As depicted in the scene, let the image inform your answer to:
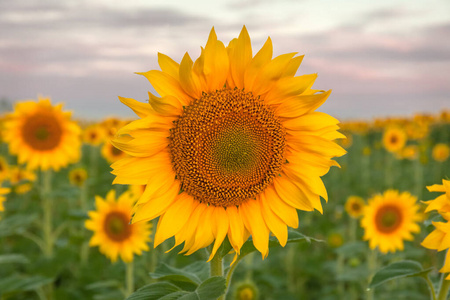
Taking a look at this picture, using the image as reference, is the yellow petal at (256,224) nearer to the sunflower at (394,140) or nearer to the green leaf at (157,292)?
the green leaf at (157,292)

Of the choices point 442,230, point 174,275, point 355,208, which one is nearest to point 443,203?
point 442,230

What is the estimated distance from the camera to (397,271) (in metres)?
1.96

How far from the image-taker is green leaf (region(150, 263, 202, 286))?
1.75 metres

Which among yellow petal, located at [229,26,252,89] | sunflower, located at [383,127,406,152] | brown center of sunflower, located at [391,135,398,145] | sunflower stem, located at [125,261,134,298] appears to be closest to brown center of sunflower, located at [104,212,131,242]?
sunflower stem, located at [125,261,134,298]

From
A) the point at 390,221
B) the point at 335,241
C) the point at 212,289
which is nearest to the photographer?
the point at 212,289

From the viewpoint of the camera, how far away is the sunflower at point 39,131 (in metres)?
5.38

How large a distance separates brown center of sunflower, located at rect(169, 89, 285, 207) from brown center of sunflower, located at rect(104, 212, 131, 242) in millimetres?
2378

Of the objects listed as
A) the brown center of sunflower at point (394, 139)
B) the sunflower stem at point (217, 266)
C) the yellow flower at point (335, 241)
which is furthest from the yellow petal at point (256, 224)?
the brown center of sunflower at point (394, 139)

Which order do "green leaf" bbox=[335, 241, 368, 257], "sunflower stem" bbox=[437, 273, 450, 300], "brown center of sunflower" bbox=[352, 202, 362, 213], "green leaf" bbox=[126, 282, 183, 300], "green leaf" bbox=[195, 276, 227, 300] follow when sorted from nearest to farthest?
1. "green leaf" bbox=[195, 276, 227, 300]
2. "green leaf" bbox=[126, 282, 183, 300]
3. "sunflower stem" bbox=[437, 273, 450, 300]
4. "green leaf" bbox=[335, 241, 368, 257]
5. "brown center of sunflower" bbox=[352, 202, 362, 213]

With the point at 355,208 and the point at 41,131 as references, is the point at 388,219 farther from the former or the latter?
the point at 41,131

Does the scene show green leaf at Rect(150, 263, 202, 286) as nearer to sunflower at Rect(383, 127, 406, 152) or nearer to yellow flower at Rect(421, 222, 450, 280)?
yellow flower at Rect(421, 222, 450, 280)

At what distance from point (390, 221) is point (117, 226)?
2680mm

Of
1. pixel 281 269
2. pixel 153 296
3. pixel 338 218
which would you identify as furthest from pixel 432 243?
pixel 338 218

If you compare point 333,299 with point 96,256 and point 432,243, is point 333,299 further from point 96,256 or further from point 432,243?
point 432,243
